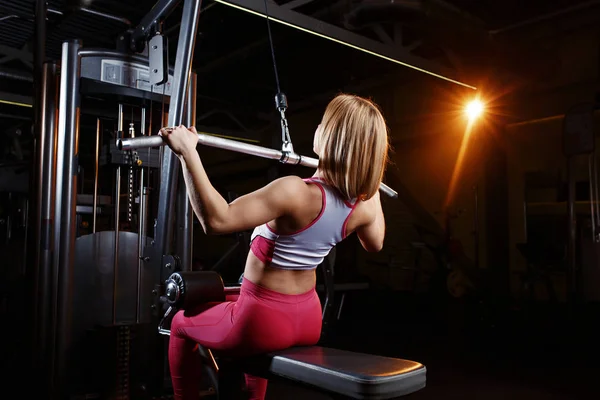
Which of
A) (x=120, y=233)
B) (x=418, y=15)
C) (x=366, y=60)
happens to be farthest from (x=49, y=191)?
(x=366, y=60)

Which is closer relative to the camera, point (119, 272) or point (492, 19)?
point (119, 272)

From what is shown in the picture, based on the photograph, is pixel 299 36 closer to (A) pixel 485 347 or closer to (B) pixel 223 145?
(A) pixel 485 347

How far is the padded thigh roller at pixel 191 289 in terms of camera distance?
156 cm

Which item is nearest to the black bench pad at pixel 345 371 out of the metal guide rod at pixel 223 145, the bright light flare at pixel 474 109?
the metal guide rod at pixel 223 145

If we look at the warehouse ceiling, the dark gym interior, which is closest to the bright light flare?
the dark gym interior

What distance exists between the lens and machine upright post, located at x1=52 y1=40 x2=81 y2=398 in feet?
8.19

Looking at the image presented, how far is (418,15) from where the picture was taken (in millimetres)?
4031

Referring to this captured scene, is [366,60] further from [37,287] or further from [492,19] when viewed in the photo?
[37,287]

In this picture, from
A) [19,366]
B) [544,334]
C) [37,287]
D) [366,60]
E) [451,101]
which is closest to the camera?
[37,287]

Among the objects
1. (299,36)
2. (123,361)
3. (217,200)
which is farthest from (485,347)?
(217,200)

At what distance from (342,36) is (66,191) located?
2478 mm

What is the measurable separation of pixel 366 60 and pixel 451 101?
1.95 metres

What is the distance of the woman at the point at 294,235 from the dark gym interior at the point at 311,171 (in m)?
0.18

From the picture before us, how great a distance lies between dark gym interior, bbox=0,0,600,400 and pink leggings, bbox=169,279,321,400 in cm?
13
